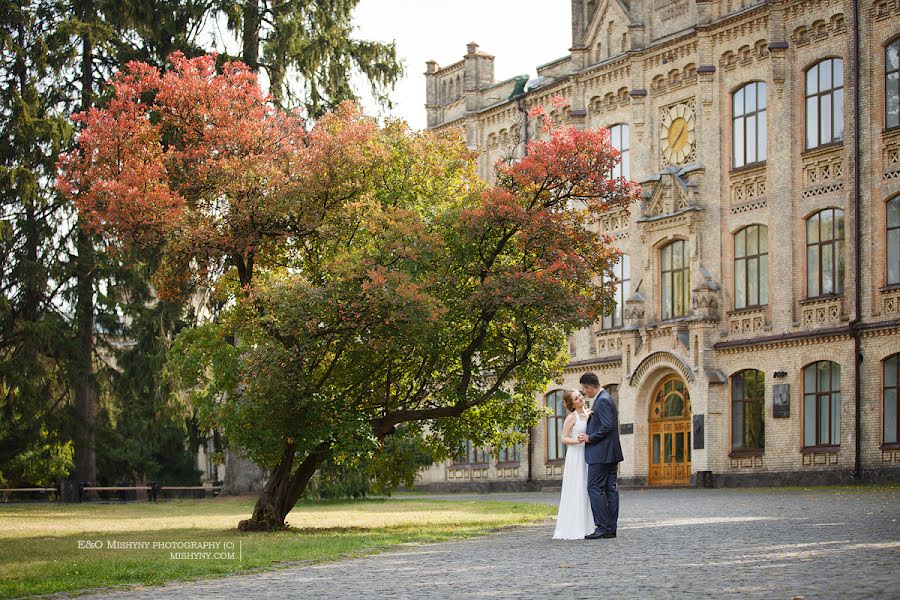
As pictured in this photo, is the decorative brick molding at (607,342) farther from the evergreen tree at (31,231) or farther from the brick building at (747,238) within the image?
the evergreen tree at (31,231)

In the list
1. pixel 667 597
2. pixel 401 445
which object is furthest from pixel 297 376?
pixel 667 597

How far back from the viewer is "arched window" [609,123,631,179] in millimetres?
43688

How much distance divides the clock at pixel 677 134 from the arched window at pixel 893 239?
26.3 feet

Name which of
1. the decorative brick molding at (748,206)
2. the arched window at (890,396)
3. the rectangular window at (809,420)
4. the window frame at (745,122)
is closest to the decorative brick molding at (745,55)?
the window frame at (745,122)

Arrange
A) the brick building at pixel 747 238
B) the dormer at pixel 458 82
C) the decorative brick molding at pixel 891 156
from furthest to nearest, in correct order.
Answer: the dormer at pixel 458 82 < the brick building at pixel 747 238 < the decorative brick molding at pixel 891 156

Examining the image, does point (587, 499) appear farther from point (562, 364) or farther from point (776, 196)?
point (776, 196)

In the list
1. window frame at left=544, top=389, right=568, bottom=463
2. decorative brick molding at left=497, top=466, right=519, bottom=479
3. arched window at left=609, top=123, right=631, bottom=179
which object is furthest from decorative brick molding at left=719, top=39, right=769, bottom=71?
decorative brick molding at left=497, top=466, right=519, bottom=479

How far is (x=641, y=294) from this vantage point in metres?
42.1

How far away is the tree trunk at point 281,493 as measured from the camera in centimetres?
2039

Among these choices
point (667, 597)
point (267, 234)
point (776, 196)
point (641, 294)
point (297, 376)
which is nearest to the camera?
point (667, 597)

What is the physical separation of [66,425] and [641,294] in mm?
18723

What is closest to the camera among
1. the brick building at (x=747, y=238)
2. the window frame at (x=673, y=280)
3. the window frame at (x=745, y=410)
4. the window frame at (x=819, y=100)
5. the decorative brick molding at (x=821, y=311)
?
the brick building at (x=747, y=238)

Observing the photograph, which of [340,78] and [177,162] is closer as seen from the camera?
[177,162]

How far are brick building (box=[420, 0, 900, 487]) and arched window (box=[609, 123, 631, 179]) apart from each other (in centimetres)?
7
